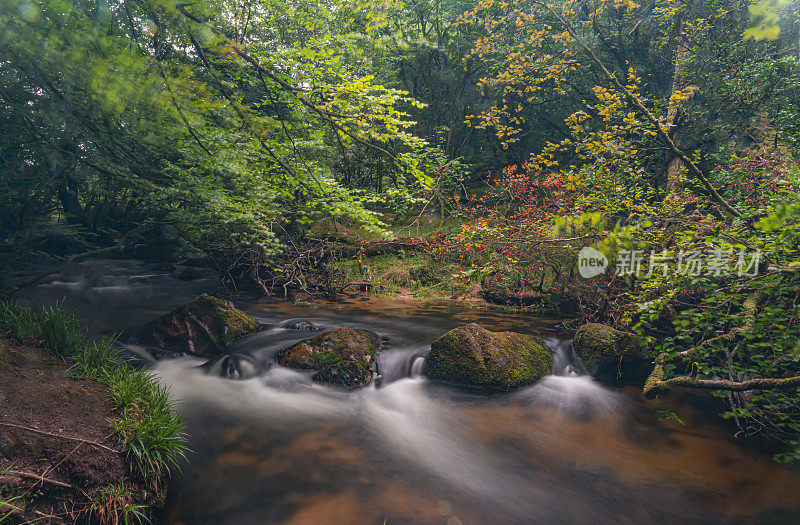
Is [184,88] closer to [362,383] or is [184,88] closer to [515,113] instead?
[362,383]

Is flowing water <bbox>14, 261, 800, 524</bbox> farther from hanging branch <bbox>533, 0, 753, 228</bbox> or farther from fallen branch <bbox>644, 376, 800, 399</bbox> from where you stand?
hanging branch <bbox>533, 0, 753, 228</bbox>

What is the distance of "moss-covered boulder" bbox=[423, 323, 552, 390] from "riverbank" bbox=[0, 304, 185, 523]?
150 inches

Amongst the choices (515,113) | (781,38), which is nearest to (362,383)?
(781,38)

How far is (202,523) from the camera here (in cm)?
316

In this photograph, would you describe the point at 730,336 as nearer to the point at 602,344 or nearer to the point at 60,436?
the point at 602,344

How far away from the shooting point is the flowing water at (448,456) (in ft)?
11.3

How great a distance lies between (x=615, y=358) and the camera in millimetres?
6141

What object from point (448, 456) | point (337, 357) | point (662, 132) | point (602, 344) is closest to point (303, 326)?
point (337, 357)

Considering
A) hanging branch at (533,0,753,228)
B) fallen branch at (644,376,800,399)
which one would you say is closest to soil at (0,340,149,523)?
fallen branch at (644,376,800,399)

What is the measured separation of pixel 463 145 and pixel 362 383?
635 inches

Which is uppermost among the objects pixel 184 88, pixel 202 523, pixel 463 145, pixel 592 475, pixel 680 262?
pixel 463 145

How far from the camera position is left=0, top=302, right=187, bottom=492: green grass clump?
11.0 feet

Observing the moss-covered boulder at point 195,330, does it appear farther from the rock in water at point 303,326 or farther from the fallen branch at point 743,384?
the fallen branch at point 743,384

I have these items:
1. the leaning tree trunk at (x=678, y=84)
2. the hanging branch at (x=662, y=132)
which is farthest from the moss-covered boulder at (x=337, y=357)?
the leaning tree trunk at (x=678, y=84)
